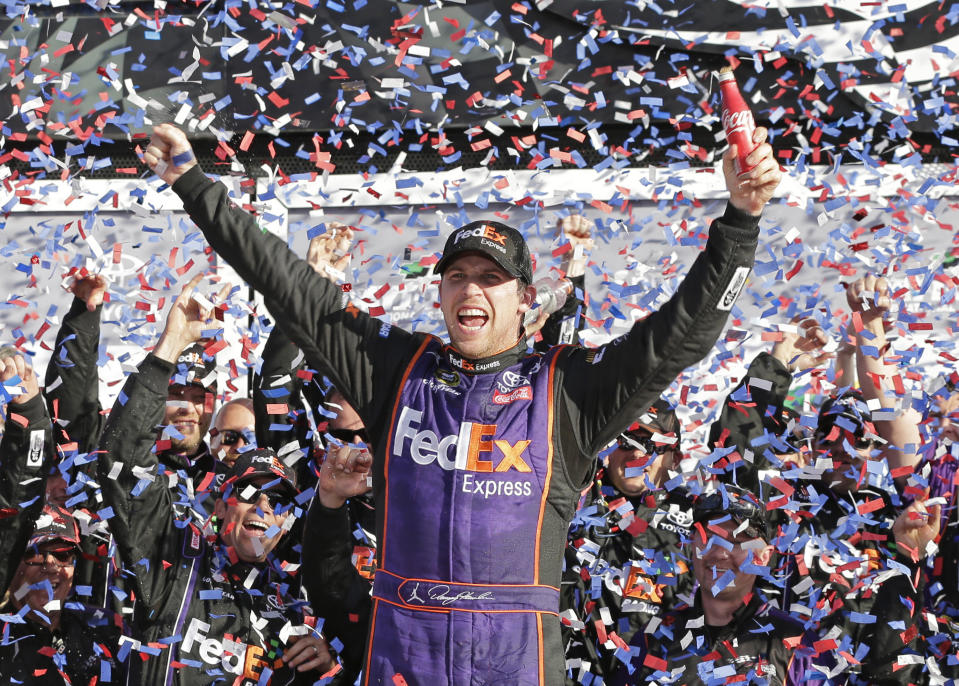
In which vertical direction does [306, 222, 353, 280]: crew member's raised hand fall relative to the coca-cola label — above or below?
above

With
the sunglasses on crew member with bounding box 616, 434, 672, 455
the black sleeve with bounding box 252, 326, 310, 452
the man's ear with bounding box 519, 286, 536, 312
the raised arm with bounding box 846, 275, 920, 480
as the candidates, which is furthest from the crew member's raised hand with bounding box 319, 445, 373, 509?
the raised arm with bounding box 846, 275, 920, 480

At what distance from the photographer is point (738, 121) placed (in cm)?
309

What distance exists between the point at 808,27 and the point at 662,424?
3.57 metres

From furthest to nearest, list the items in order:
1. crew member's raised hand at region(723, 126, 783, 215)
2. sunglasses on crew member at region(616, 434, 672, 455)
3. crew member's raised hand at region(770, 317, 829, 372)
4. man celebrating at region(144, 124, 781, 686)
A: crew member's raised hand at region(770, 317, 829, 372), sunglasses on crew member at region(616, 434, 672, 455), man celebrating at region(144, 124, 781, 686), crew member's raised hand at region(723, 126, 783, 215)

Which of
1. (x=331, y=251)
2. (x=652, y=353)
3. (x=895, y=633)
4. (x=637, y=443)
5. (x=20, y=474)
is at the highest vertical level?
(x=331, y=251)

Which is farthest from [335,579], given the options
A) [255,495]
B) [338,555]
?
[255,495]

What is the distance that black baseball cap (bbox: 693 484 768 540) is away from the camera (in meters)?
5.01

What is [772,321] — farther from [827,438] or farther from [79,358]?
[79,358]

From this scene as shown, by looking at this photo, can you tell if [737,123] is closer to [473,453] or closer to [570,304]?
[473,453]

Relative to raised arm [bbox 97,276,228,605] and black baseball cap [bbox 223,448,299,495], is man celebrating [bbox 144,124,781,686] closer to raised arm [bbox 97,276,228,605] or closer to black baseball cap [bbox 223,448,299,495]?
raised arm [bbox 97,276,228,605]

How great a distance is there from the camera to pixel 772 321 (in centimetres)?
773

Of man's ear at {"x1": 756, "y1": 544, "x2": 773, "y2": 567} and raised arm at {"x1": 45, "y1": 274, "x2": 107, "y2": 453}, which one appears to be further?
raised arm at {"x1": 45, "y1": 274, "x2": 107, "y2": 453}

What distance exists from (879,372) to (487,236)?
2890 millimetres

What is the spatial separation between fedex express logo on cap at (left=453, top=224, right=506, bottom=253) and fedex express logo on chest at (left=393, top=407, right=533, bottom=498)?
0.57m
